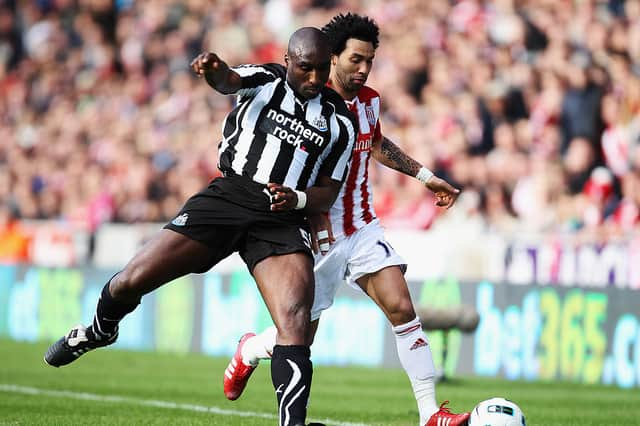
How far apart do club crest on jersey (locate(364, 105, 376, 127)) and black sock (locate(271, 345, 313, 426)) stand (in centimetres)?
202

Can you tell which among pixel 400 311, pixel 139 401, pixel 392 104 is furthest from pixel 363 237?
pixel 392 104

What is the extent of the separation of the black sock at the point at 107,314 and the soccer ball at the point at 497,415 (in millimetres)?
2114

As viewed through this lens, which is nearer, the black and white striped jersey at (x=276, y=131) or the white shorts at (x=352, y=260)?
the black and white striped jersey at (x=276, y=131)

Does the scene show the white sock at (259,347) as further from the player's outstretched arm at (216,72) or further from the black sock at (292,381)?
the player's outstretched arm at (216,72)

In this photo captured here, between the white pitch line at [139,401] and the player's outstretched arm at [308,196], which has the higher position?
the player's outstretched arm at [308,196]

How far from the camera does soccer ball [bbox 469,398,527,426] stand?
6961mm

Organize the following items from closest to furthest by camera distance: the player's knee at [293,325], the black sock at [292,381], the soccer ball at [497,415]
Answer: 1. the black sock at [292,381]
2. the player's knee at [293,325]
3. the soccer ball at [497,415]

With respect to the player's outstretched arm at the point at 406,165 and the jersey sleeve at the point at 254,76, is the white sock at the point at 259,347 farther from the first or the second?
the jersey sleeve at the point at 254,76

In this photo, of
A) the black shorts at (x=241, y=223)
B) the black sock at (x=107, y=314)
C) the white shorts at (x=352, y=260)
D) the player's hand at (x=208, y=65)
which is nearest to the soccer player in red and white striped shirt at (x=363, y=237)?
the white shorts at (x=352, y=260)

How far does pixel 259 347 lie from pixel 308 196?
5.55ft

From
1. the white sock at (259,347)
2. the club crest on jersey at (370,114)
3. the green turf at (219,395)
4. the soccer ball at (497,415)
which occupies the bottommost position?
the green turf at (219,395)

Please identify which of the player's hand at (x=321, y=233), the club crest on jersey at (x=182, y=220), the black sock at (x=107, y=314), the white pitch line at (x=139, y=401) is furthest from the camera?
the white pitch line at (x=139, y=401)

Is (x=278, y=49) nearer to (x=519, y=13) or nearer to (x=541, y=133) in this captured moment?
(x=519, y=13)

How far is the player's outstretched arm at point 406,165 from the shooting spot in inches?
329
